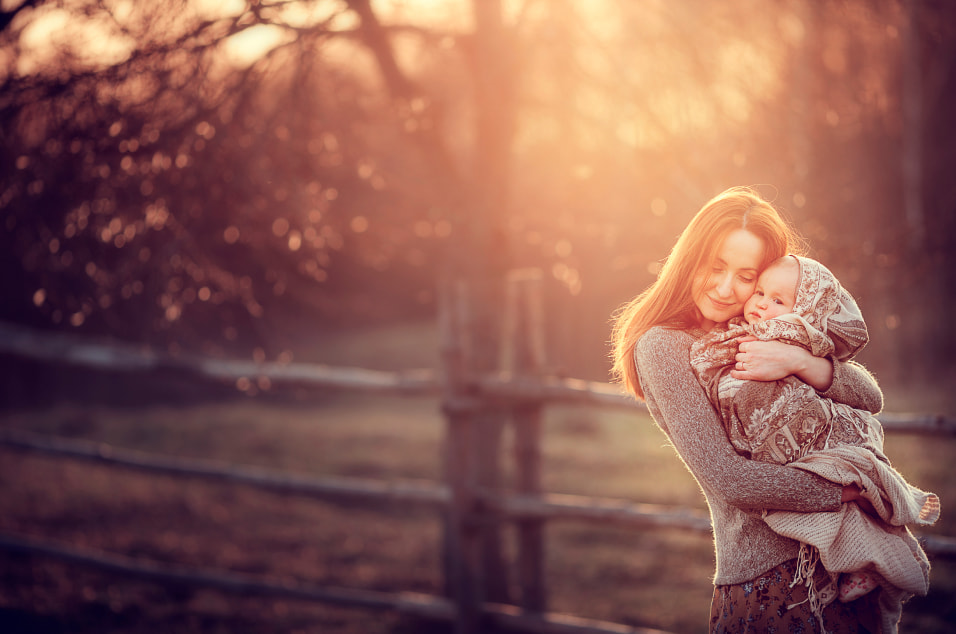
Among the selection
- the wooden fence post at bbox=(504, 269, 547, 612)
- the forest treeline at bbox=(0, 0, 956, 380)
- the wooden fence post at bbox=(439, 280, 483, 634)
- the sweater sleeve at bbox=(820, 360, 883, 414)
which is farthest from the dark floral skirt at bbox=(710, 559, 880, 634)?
the wooden fence post at bbox=(439, 280, 483, 634)

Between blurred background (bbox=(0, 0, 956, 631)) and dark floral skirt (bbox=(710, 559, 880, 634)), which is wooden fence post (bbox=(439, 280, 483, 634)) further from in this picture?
dark floral skirt (bbox=(710, 559, 880, 634))

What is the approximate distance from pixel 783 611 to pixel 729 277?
0.75m

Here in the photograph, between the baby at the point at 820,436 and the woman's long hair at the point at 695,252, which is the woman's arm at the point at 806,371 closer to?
the baby at the point at 820,436

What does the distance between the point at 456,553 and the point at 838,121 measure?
337 cm

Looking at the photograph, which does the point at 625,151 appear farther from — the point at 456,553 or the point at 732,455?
→ the point at 732,455

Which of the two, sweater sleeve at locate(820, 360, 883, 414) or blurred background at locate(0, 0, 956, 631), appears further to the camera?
blurred background at locate(0, 0, 956, 631)

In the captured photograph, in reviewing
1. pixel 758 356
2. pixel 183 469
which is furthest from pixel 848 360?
pixel 183 469

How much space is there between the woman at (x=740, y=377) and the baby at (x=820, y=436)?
0.03 m

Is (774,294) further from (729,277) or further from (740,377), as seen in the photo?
(740,377)

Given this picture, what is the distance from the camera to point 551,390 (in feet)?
13.5

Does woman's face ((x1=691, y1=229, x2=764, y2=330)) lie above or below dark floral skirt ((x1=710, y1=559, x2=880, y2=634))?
above

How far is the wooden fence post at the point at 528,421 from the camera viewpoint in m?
4.27

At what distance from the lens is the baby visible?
1.77m

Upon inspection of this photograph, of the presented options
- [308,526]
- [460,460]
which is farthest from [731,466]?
[308,526]
